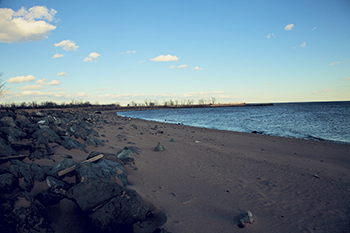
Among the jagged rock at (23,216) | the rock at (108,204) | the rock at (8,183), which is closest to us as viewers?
the jagged rock at (23,216)

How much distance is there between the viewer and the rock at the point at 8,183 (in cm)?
277

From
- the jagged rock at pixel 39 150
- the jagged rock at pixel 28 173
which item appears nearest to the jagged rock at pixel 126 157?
the jagged rock at pixel 39 150

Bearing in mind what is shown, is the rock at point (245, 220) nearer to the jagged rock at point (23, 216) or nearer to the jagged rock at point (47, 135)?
the jagged rock at point (23, 216)

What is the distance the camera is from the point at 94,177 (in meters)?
3.42

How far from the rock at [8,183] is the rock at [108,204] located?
34.7 inches

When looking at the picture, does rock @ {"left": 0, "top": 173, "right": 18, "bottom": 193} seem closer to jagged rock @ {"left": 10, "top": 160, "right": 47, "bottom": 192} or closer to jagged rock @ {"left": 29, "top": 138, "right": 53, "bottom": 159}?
jagged rock @ {"left": 10, "top": 160, "right": 47, "bottom": 192}

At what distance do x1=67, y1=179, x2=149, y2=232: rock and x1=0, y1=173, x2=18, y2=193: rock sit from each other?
0.88 meters

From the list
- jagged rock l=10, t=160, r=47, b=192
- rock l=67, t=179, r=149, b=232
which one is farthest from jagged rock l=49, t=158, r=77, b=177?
rock l=67, t=179, r=149, b=232

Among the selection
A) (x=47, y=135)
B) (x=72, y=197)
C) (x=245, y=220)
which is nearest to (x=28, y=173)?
(x=72, y=197)

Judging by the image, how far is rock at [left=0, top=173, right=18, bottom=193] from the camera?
277 cm

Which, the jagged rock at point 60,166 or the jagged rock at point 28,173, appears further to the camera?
the jagged rock at point 60,166

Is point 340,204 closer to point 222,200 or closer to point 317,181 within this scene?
point 317,181

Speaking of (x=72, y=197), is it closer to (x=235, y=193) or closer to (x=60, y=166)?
(x=60, y=166)

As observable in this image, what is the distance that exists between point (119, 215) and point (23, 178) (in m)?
1.93
